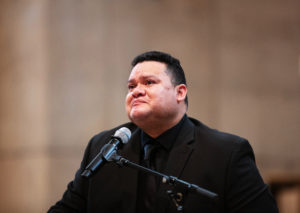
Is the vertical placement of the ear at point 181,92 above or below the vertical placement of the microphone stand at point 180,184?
above

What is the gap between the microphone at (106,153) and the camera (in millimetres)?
1856

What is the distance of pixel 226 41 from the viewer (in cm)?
549

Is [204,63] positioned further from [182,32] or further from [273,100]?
[273,100]

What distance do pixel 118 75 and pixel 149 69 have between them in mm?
2561

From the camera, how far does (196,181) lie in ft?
7.73

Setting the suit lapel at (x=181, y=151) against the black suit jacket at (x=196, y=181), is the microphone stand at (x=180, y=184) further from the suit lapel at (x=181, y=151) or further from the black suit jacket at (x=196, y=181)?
the suit lapel at (x=181, y=151)

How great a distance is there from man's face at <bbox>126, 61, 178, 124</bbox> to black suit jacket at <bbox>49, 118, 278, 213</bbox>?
237mm

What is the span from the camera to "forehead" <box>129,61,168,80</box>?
256 cm

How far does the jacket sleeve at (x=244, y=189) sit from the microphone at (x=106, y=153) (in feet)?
2.45

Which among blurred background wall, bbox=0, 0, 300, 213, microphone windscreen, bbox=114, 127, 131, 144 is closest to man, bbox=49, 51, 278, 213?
microphone windscreen, bbox=114, 127, 131, 144

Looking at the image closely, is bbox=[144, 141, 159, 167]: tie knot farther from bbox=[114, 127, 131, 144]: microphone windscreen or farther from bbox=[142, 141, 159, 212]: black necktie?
bbox=[114, 127, 131, 144]: microphone windscreen

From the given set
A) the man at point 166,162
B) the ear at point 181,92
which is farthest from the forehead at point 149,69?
the ear at point 181,92

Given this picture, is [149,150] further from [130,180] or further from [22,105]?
[22,105]

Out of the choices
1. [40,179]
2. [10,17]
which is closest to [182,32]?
[10,17]
